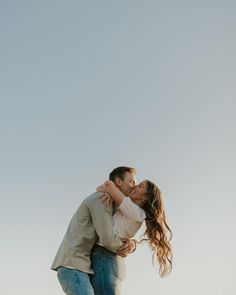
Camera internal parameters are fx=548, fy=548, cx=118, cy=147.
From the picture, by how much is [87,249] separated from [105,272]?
343 mm

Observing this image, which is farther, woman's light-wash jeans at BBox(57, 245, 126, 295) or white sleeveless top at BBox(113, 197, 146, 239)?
white sleeveless top at BBox(113, 197, 146, 239)

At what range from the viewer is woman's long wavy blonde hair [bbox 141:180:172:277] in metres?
6.99

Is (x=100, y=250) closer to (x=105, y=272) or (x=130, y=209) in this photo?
(x=105, y=272)

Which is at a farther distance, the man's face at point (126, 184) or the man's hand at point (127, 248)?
the man's face at point (126, 184)

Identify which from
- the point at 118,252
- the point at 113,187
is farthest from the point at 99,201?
the point at 118,252

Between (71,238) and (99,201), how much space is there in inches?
21.7

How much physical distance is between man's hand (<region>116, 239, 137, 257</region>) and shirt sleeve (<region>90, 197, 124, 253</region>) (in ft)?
0.33

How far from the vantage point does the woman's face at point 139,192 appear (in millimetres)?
7000

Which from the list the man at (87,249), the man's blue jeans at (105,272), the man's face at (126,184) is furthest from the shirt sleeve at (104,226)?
the man's face at (126,184)

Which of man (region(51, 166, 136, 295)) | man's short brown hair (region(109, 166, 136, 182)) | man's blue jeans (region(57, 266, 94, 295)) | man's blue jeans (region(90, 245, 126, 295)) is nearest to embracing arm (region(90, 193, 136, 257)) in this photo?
man (region(51, 166, 136, 295))

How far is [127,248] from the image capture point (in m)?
6.70

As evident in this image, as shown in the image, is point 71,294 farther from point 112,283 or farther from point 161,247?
point 161,247

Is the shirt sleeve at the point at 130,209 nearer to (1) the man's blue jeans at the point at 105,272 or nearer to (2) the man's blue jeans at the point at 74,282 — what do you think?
(1) the man's blue jeans at the point at 105,272

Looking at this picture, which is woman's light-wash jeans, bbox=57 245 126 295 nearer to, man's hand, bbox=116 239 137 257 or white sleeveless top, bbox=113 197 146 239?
man's hand, bbox=116 239 137 257
